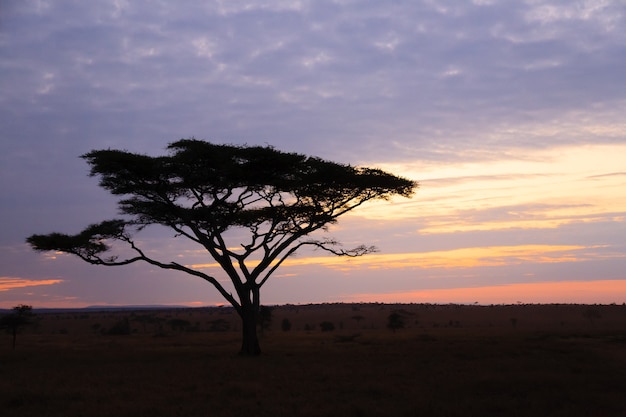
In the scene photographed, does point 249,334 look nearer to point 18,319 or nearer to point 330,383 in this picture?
point 330,383

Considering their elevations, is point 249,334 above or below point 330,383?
above

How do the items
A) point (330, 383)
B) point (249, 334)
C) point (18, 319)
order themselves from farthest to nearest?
point (18, 319) < point (249, 334) < point (330, 383)

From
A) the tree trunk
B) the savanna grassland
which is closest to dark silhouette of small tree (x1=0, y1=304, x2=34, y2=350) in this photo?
the savanna grassland

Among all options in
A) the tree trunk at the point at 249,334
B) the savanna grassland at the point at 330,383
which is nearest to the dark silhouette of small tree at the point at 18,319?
the savanna grassland at the point at 330,383

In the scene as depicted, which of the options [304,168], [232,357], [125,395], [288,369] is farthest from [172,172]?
[125,395]

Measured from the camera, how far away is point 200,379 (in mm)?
20422

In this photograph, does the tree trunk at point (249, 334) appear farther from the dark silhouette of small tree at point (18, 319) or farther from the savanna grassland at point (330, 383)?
the dark silhouette of small tree at point (18, 319)

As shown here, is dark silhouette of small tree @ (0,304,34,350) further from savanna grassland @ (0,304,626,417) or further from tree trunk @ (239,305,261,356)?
tree trunk @ (239,305,261,356)

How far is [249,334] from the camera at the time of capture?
30531mm

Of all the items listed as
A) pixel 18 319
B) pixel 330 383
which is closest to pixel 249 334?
pixel 330 383

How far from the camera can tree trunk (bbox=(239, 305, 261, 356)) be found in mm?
30281

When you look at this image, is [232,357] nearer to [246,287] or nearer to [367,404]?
[246,287]

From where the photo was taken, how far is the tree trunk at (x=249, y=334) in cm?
3028

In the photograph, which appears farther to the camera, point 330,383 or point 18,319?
point 18,319
